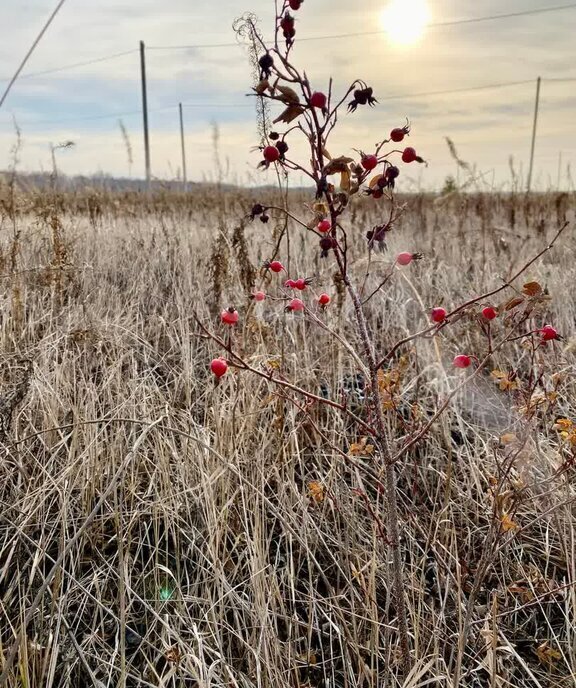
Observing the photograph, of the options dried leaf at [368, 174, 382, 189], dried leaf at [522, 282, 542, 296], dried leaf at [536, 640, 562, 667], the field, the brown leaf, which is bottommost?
dried leaf at [536, 640, 562, 667]

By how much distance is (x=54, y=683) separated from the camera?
144cm

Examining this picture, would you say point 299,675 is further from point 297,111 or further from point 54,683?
point 297,111

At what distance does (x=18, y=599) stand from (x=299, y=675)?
2.44ft

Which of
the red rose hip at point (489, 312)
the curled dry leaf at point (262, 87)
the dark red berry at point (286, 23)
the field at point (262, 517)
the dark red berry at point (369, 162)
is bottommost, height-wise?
the field at point (262, 517)

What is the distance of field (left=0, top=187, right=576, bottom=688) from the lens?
141cm

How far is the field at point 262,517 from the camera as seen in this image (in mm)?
1407

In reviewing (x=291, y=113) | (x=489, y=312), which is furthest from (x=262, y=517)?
(x=291, y=113)

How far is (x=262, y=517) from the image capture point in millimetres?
1802

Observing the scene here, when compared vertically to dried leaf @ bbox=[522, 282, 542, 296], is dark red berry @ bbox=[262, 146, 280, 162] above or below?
above

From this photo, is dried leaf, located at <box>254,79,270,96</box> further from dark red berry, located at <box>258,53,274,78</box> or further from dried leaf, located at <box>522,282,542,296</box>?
dried leaf, located at <box>522,282,542,296</box>

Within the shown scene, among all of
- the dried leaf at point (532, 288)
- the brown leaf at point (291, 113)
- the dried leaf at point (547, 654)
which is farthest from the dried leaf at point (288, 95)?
the dried leaf at point (547, 654)

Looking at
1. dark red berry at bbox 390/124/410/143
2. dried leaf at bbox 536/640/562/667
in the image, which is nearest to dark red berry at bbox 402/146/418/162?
dark red berry at bbox 390/124/410/143

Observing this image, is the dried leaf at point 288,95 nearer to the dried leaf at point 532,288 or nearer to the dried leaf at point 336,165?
the dried leaf at point 336,165

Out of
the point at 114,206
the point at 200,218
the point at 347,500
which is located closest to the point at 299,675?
the point at 347,500
